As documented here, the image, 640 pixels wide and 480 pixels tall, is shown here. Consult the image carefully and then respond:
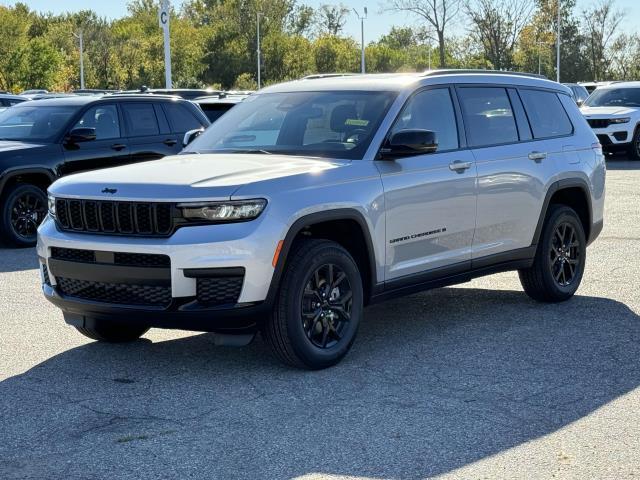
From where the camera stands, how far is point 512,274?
33.4 ft

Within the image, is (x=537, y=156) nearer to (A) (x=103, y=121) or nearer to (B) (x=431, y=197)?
(B) (x=431, y=197)

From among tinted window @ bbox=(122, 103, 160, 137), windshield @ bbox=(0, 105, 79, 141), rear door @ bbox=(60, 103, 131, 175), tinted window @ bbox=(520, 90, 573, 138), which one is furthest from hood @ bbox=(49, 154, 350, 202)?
tinted window @ bbox=(122, 103, 160, 137)

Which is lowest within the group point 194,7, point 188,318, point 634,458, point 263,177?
point 634,458

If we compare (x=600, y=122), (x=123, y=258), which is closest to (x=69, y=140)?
(x=123, y=258)

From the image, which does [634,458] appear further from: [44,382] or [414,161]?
[44,382]

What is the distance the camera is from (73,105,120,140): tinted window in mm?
13316

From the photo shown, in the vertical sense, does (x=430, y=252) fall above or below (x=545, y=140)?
below

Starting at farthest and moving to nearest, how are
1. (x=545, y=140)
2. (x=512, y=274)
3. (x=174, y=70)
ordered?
1. (x=174, y=70)
2. (x=512, y=274)
3. (x=545, y=140)

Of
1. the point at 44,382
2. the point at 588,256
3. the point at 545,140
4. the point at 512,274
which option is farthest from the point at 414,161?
the point at 588,256

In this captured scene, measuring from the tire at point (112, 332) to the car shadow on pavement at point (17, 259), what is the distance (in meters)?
3.92

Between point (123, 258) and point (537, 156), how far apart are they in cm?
353

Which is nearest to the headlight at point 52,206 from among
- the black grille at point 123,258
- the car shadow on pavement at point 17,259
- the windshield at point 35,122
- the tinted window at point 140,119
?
the black grille at point 123,258

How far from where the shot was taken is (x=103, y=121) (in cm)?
1348

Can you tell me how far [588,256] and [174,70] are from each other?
241ft
